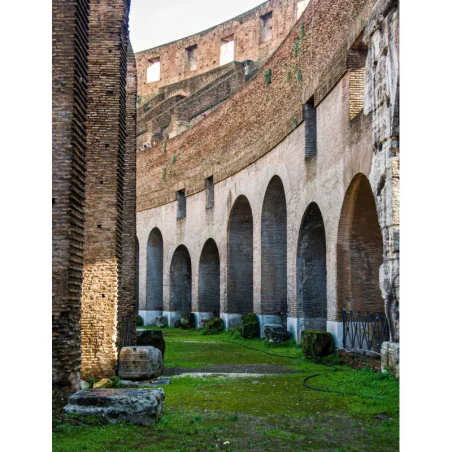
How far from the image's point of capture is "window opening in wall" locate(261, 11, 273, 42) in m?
34.6

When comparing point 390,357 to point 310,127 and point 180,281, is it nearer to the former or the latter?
point 310,127

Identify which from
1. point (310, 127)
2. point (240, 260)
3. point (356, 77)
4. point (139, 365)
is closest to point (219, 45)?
point (240, 260)

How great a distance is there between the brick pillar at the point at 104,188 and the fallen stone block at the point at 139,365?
0.24 meters

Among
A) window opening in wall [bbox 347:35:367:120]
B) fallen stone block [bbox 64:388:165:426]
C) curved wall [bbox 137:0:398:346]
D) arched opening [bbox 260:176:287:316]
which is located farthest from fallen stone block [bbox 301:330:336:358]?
fallen stone block [bbox 64:388:165:426]

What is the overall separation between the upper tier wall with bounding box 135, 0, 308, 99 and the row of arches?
14.2 metres

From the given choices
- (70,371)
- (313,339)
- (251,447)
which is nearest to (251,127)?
(313,339)

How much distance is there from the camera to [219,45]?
37938 millimetres

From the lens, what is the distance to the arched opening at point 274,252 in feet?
56.1

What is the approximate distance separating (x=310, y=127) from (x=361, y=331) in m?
4.86

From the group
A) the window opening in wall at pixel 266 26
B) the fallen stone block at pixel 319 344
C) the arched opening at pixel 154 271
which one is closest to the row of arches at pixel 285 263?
the arched opening at pixel 154 271

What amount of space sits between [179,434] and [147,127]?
2816 centimetres

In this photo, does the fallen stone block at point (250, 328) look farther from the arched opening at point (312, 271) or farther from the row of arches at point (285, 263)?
the arched opening at point (312, 271)

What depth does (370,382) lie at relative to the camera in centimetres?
839

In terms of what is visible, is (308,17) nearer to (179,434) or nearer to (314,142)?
(314,142)
